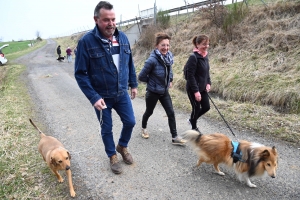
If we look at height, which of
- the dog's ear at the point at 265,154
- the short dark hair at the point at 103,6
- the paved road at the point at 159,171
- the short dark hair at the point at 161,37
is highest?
the short dark hair at the point at 103,6

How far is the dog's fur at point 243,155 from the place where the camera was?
2703 millimetres

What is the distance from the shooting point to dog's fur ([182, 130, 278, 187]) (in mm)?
2703

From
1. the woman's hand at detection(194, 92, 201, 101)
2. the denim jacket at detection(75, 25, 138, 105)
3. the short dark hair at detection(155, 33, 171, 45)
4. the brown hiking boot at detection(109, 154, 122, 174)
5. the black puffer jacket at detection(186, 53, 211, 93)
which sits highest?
the short dark hair at detection(155, 33, 171, 45)

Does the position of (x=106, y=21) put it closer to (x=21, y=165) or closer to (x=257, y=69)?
(x=21, y=165)

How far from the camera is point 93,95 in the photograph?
110 inches

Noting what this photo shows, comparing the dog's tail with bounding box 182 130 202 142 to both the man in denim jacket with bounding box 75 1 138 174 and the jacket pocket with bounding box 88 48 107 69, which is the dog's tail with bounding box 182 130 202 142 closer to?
the man in denim jacket with bounding box 75 1 138 174

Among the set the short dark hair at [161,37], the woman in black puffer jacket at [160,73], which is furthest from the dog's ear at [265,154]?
the short dark hair at [161,37]

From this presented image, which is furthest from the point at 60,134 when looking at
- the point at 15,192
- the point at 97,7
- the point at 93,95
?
the point at 97,7

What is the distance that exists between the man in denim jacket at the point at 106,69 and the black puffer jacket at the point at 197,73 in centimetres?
108

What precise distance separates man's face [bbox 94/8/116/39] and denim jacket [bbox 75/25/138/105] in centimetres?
8

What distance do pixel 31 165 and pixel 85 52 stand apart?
2152mm

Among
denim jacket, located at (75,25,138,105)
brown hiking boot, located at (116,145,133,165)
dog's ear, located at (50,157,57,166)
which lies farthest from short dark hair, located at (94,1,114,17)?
brown hiking boot, located at (116,145,133,165)

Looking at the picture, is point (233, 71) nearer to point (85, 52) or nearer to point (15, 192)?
point (85, 52)

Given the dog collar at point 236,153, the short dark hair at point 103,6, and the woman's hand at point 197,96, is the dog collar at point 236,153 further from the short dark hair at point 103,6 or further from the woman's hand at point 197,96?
the short dark hair at point 103,6
